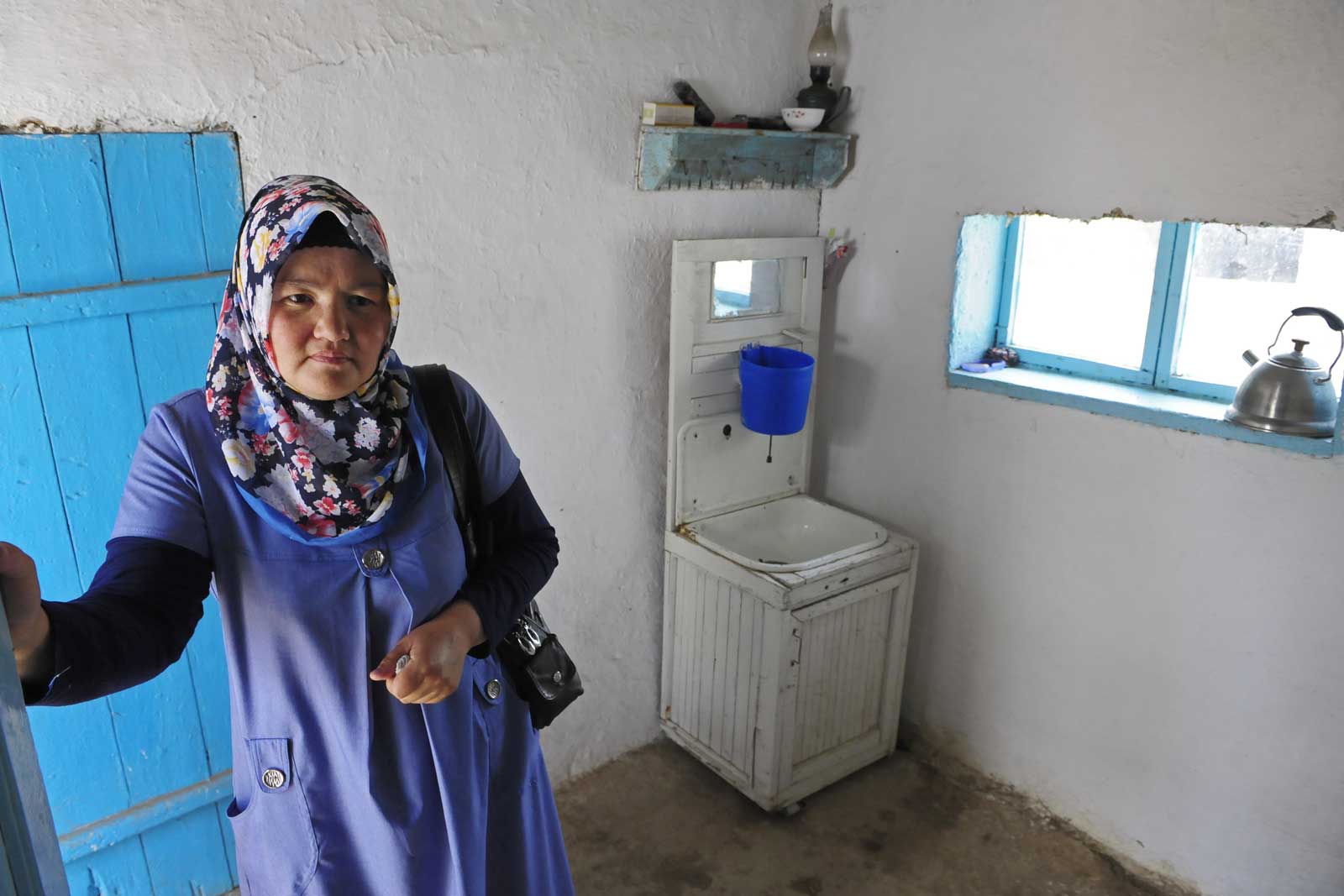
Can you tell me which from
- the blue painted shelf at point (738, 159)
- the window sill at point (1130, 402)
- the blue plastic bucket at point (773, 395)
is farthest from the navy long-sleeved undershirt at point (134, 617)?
the window sill at point (1130, 402)

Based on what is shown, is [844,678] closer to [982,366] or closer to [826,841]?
[826,841]

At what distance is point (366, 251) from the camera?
3.38ft

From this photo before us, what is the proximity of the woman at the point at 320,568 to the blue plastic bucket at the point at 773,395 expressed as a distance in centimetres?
122

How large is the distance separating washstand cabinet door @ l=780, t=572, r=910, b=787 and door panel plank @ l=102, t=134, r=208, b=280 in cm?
148

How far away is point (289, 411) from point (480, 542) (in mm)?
308

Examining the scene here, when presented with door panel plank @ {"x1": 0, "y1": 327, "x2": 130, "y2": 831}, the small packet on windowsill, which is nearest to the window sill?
the small packet on windowsill

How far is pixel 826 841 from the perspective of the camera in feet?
7.18

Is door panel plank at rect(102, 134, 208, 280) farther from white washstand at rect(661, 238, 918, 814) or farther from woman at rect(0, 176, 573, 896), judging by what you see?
white washstand at rect(661, 238, 918, 814)

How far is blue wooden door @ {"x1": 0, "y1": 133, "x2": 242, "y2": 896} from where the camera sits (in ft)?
4.63

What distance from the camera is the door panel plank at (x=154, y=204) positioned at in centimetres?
146

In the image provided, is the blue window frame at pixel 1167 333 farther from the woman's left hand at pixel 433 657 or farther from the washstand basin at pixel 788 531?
the woman's left hand at pixel 433 657

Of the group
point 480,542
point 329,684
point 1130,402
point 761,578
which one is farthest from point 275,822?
point 1130,402

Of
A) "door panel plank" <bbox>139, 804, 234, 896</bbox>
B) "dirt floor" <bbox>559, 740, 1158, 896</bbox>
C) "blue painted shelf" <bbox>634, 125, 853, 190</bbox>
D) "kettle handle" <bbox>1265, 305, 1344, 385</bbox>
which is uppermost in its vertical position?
"blue painted shelf" <bbox>634, 125, 853, 190</bbox>

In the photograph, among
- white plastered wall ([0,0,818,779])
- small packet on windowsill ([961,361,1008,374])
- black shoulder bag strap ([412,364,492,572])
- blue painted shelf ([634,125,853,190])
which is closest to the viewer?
black shoulder bag strap ([412,364,492,572])
